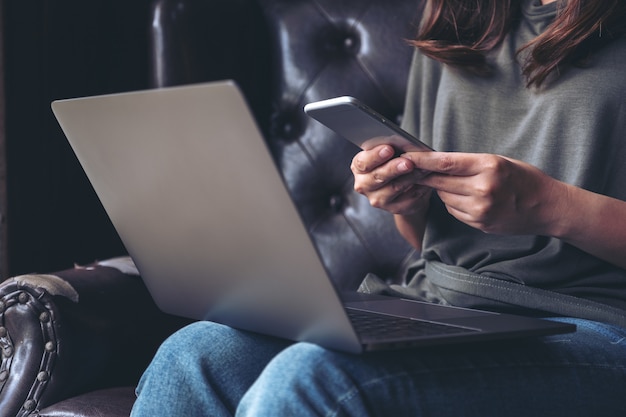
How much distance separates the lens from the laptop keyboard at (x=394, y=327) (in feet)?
1.76

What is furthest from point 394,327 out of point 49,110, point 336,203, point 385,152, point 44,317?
point 49,110

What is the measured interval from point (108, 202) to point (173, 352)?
141 millimetres

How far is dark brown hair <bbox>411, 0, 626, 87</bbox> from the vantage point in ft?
2.58

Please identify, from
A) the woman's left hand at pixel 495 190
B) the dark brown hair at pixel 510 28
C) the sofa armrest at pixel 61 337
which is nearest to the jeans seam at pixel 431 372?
the woman's left hand at pixel 495 190

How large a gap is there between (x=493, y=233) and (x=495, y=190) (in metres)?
0.12

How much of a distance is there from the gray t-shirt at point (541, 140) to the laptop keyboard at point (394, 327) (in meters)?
0.20

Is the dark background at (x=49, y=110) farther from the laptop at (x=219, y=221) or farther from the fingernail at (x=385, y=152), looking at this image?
the fingernail at (x=385, y=152)

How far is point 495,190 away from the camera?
63 cm

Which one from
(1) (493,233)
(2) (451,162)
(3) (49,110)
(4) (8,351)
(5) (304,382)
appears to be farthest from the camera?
(3) (49,110)

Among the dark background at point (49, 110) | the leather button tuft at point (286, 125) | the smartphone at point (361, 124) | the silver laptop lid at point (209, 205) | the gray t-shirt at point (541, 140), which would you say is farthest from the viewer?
the leather button tuft at point (286, 125)

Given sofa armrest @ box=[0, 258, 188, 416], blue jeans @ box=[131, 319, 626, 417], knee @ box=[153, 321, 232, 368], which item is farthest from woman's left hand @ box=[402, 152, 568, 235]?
sofa armrest @ box=[0, 258, 188, 416]

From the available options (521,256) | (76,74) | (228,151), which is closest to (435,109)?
(521,256)

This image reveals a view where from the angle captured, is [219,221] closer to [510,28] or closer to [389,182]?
[389,182]

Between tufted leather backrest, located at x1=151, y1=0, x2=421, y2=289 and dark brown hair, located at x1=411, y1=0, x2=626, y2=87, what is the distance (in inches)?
9.1
